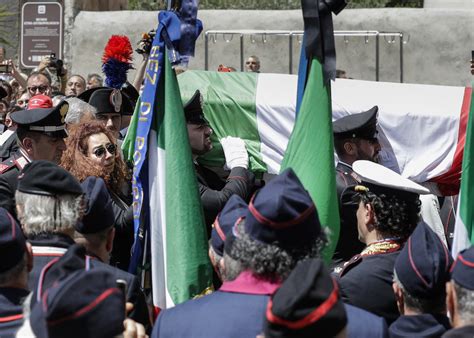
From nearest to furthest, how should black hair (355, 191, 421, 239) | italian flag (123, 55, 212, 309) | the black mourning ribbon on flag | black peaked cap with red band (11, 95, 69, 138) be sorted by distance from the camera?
black hair (355, 191, 421, 239)
italian flag (123, 55, 212, 309)
the black mourning ribbon on flag
black peaked cap with red band (11, 95, 69, 138)

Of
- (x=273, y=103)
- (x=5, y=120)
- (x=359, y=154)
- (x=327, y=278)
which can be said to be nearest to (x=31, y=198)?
(x=327, y=278)

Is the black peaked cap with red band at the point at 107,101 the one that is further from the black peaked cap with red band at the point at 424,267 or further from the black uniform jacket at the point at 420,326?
the black uniform jacket at the point at 420,326

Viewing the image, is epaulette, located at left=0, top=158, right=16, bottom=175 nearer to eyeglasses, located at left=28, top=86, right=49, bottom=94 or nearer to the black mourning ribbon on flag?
the black mourning ribbon on flag

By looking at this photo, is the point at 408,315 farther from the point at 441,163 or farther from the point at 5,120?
the point at 5,120

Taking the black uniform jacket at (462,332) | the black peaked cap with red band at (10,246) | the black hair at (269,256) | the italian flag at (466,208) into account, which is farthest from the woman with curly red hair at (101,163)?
the black uniform jacket at (462,332)

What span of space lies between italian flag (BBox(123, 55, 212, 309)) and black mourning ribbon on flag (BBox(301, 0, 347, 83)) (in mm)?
712

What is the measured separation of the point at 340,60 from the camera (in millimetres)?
12773

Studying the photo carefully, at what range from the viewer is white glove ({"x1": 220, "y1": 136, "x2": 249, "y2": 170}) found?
5.98 metres

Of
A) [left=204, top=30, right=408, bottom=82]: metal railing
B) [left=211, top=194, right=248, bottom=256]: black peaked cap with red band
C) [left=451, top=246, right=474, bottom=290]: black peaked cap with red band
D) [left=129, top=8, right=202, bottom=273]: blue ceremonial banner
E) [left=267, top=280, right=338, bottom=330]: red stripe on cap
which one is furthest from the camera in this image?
[left=204, top=30, right=408, bottom=82]: metal railing

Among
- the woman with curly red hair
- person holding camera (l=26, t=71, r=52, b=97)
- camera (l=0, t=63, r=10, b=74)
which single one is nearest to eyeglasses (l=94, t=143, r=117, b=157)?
the woman with curly red hair

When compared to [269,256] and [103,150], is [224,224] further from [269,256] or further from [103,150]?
[103,150]

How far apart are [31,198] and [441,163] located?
3.11 m

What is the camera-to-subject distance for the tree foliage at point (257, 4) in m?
16.1

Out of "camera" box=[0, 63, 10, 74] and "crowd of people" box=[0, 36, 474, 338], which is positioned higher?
"camera" box=[0, 63, 10, 74]
